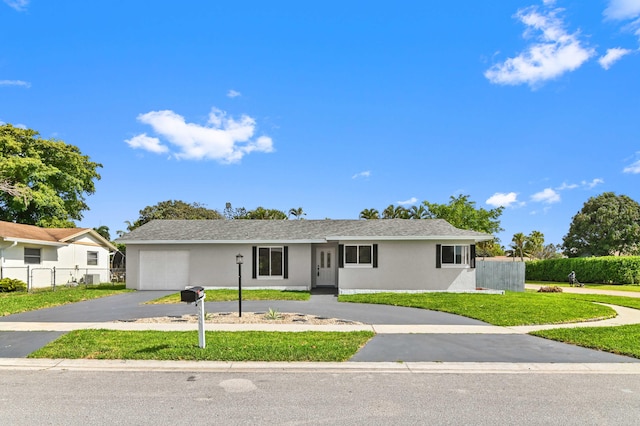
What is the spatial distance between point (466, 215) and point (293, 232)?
22.6m

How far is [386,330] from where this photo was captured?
10641 millimetres

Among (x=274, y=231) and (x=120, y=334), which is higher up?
(x=274, y=231)

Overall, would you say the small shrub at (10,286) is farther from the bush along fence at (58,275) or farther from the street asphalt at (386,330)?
the street asphalt at (386,330)

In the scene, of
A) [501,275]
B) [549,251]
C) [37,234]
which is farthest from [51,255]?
[549,251]

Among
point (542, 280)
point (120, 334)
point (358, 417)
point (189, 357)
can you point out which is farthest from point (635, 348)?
point (542, 280)

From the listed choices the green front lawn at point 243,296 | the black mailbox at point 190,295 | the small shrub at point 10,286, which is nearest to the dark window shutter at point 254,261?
the green front lawn at point 243,296

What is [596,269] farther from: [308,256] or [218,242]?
[218,242]

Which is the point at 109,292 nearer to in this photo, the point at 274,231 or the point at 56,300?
the point at 56,300

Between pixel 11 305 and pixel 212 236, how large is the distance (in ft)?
29.5

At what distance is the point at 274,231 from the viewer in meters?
22.9

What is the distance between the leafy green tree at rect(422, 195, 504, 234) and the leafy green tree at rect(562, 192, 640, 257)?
1843 centimetres

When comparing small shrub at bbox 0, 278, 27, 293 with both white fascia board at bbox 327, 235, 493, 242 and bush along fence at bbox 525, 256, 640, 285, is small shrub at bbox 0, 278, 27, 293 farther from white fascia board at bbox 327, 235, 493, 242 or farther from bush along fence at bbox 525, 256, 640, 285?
bush along fence at bbox 525, 256, 640, 285

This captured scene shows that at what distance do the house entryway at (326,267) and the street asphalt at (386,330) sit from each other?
5519 mm

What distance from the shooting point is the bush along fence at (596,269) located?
31.9 m
